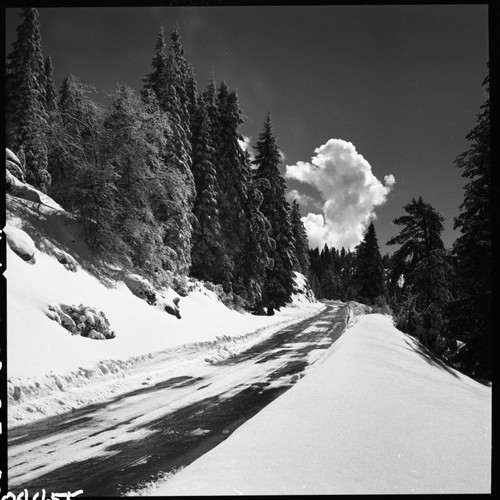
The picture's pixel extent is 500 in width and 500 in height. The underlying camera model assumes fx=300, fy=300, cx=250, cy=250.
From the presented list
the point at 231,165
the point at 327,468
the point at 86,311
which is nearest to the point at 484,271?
the point at 327,468

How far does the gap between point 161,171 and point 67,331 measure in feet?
30.3

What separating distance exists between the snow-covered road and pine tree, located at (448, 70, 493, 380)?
5914mm

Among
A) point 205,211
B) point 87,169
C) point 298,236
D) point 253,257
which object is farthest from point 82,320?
point 298,236

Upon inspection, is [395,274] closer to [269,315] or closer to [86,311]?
[269,315]

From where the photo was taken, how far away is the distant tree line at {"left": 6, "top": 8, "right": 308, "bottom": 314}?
1308cm

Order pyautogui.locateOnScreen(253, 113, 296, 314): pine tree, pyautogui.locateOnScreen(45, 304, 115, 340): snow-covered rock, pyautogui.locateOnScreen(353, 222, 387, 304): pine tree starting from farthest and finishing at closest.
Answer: pyautogui.locateOnScreen(353, 222, 387, 304): pine tree, pyautogui.locateOnScreen(253, 113, 296, 314): pine tree, pyautogui.locateOnScreen(45, 304, 115, 340): snow-covered rock

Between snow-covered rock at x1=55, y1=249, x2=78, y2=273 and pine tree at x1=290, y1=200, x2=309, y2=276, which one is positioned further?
pine tree at x1=290, y1=200, x2=309, y2=276

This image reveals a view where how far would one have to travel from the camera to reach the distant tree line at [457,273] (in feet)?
29.2

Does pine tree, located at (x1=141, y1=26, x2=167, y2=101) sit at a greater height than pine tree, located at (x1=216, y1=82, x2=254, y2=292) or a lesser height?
greater

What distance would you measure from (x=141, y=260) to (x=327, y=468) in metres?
13.4

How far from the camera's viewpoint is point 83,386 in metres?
6.48

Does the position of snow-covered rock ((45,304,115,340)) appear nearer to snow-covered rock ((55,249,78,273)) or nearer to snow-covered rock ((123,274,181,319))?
snow-covered rock ((55,249,78,273))

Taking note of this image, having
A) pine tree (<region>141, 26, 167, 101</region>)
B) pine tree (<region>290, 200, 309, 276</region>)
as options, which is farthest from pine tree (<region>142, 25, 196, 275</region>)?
pine tree (<region>290, 200, 309, 276</region>)

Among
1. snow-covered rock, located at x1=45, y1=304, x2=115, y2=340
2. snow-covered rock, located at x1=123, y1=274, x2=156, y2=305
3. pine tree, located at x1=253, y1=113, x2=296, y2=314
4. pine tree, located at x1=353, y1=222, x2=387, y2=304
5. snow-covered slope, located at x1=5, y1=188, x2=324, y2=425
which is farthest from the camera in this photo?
pine tree, located at x1=353, y1=222, x2=387, y2=304
